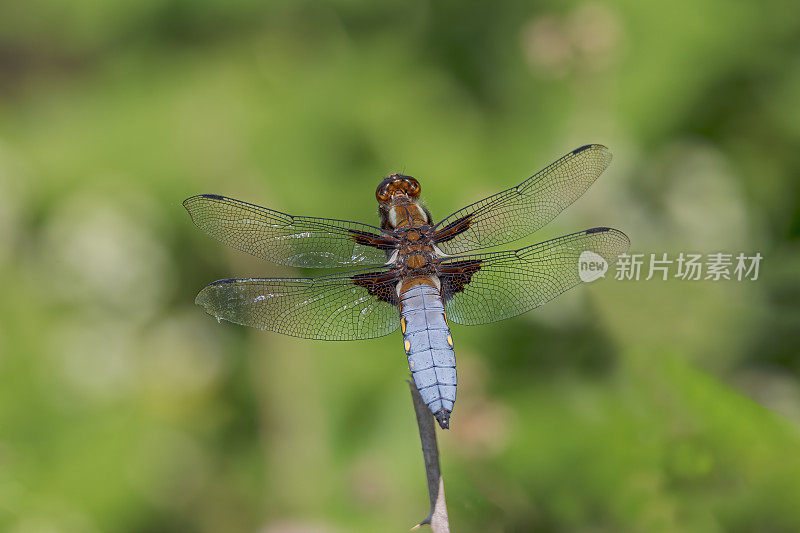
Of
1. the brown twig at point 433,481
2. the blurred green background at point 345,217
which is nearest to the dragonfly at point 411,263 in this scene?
the brown twig at point 433,481

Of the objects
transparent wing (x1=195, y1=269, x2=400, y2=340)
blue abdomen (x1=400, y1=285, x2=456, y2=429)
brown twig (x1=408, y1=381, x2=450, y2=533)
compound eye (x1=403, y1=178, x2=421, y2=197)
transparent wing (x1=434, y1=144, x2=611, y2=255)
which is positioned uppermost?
compound eye (x1=403, y1=178, x2=421, y2=197)

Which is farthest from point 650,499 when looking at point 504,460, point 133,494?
point 133,494

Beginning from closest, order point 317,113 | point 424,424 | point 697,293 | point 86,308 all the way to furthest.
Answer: point 424,424, point 697,293, point 86,308, point 317,113

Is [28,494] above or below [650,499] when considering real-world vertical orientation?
above

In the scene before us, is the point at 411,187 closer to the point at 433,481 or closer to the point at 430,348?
the point at 430,348

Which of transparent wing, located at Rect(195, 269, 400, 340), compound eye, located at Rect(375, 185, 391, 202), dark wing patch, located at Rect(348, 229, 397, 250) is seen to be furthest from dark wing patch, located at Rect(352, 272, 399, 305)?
compound eye, located at Rect(375, 185, 391, 202)

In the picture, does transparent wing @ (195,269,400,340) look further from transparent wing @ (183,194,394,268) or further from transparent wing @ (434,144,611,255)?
transparent wing @ (434,144,611,255)

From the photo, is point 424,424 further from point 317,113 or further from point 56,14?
point 56,14
